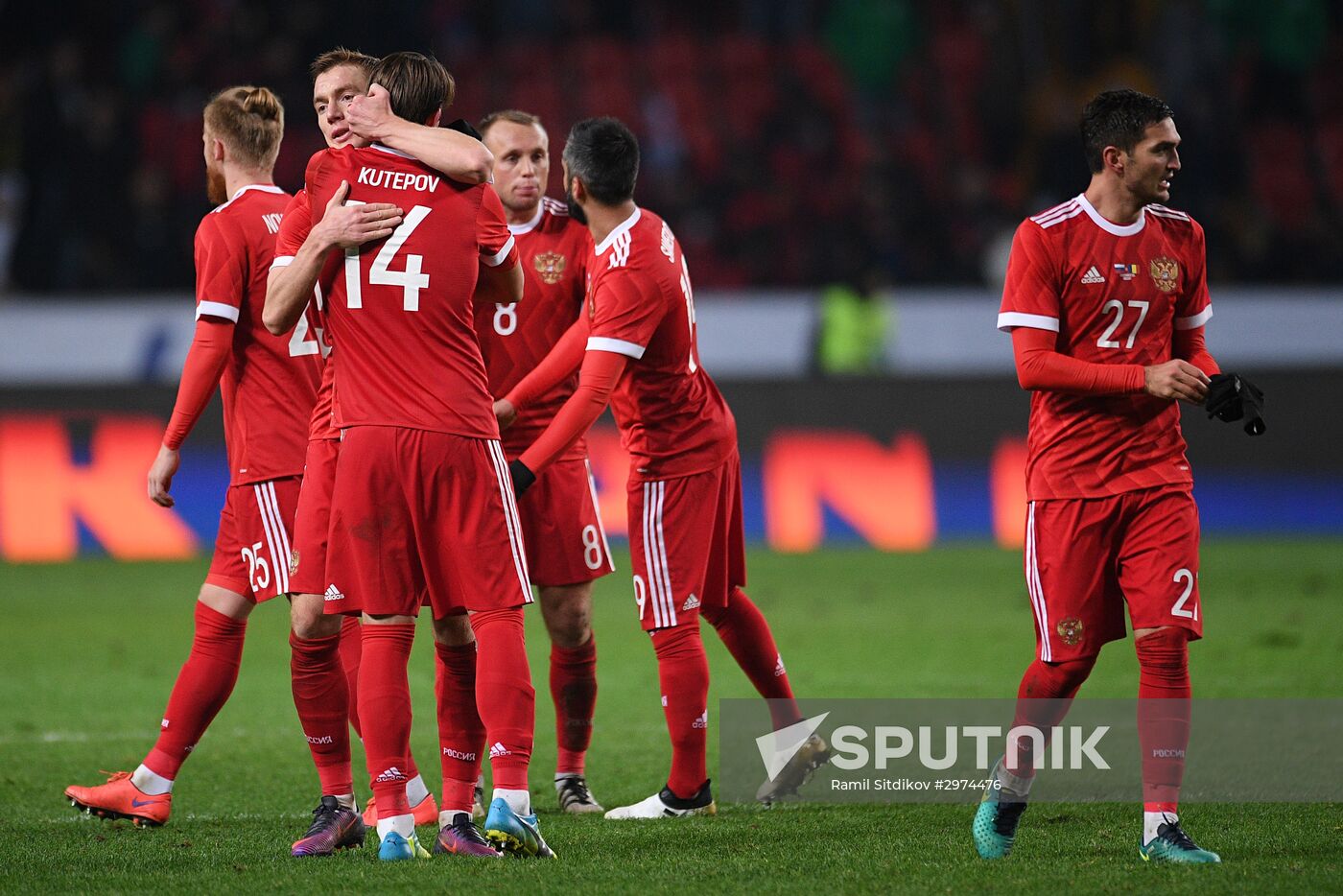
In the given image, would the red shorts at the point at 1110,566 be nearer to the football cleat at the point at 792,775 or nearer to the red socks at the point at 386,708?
the football cleat at the point at 792,775

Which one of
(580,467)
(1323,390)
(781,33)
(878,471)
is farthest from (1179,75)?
(580,467)

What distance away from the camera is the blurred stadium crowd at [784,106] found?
16.7 m

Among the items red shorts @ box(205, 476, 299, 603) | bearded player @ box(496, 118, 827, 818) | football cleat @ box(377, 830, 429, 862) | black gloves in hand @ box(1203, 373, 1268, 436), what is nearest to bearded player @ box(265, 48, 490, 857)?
football cleat @ box(377, 830, 429, 862)

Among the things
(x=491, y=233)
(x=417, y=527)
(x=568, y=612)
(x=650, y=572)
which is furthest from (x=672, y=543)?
(x=491, y=233)

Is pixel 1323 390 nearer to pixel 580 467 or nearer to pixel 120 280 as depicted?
pixel 580 467

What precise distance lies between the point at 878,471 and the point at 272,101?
8227mm

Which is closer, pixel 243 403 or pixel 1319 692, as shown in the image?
pixel 243 403

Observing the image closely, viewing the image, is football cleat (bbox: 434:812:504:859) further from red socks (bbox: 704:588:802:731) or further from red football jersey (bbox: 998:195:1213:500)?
red football jersey (bbox: 998:195:1213:500)

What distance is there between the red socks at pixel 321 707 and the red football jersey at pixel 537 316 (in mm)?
1183

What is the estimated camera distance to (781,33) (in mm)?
19109

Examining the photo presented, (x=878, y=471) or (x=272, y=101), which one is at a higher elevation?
(x=272, y=101)

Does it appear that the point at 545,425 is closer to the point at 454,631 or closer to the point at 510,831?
the point at 454,631

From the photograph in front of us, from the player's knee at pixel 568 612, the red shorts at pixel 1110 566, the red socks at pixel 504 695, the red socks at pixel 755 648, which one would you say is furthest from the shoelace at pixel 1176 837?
the player's knee at pixel 568 612

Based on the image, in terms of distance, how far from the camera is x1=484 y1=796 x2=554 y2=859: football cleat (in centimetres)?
432
